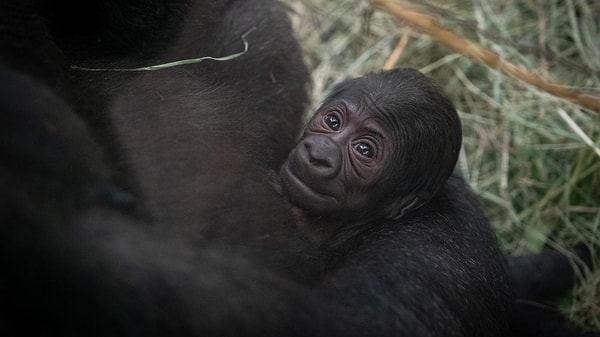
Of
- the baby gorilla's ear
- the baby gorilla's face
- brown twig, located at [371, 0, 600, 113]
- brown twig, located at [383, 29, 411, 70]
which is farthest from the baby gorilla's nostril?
brown twig, located at [383, 29, 411, 70]

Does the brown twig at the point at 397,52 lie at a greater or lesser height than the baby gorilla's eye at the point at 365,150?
lesser

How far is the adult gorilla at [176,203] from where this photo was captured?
1529 mm

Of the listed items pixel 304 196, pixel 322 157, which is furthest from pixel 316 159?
pixel 304 196

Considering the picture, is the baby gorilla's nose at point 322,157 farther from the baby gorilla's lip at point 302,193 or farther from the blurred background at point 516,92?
the blurred background at point 516,92

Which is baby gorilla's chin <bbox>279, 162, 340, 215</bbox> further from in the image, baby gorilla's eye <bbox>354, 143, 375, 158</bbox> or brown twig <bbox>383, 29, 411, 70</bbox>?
brown twig <bbox>383, 29, 411, 70</bbox>

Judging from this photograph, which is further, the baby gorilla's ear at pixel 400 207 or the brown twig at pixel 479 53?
the brown twig at pixel 479 53

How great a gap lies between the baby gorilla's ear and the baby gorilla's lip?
8.2 inches

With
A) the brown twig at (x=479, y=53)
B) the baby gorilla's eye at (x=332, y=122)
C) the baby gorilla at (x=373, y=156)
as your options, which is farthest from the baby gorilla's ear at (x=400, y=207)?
the brown twig at (x=479, y=53)

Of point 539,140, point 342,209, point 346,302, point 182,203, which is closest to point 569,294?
point 539,140

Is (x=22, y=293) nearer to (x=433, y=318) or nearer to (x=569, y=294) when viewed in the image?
(x=433, y=318)

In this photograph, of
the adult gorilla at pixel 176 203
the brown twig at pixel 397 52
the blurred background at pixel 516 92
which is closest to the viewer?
the adult gorilla at pixel 176 203

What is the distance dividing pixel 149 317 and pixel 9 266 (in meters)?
0.27

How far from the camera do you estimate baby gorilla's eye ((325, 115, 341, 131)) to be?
2775 millimetres

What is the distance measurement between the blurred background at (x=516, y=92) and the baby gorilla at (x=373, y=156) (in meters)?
0.86
